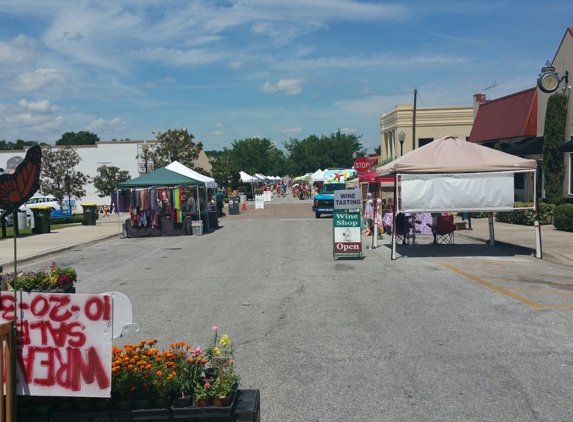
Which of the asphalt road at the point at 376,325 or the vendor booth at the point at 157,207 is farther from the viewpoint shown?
the vendor booth at the point at 157,207

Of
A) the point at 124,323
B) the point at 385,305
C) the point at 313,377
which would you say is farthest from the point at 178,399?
the point at 385,305

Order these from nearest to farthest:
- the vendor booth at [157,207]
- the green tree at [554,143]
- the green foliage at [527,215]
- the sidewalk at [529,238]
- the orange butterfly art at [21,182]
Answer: the orange butterfly art at [21,182] < the sidewalk at [529,238] < the green foliage at [527,215] < the green tree at [554,143] < the vendor booth at [157,207]

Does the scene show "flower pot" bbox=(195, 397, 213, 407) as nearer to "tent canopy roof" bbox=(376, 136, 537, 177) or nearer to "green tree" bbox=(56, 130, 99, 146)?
"tent canopy roof" bbox=(376, 136, 537, 177)

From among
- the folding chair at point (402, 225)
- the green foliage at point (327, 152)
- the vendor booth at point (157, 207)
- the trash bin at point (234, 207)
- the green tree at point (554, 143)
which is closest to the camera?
the folding chair at point (402, 225)

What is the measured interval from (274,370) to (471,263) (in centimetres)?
896

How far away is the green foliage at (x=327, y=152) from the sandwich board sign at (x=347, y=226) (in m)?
72.6

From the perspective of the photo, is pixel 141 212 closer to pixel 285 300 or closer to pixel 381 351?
pixel 285 300

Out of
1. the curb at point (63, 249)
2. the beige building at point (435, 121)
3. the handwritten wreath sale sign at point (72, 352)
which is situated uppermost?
the beige building at point (435, 121)

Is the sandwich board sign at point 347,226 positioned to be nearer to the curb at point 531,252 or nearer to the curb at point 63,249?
the curb at point 531,252

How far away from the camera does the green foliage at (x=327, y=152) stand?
→ 88.6 meters

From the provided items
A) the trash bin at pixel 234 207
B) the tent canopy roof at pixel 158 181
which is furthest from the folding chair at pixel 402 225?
the trash bin at pixel 234 207

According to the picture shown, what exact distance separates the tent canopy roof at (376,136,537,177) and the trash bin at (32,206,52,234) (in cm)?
1555

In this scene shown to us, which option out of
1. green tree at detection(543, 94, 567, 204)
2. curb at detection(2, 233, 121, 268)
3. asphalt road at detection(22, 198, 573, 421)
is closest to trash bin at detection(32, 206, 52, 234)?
curb at detection(2, 233, 121, 268)

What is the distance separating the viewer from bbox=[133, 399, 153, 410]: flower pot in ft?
14.1
